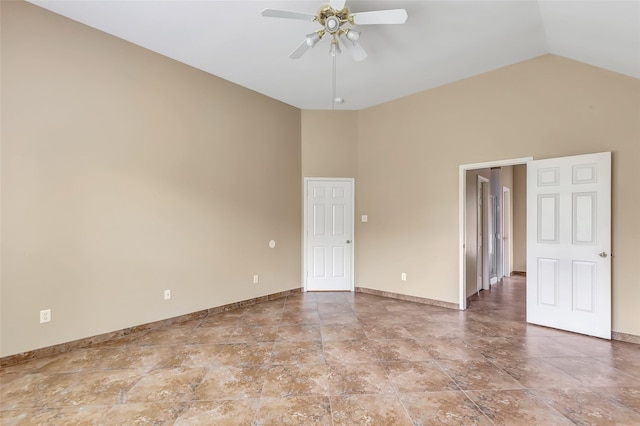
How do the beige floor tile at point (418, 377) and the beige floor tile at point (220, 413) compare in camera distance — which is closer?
the beige floor tile at point (220, 413)

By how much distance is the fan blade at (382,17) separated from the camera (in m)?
2.32

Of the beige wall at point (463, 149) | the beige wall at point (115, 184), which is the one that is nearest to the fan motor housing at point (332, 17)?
the beige wall at point (115, 184)

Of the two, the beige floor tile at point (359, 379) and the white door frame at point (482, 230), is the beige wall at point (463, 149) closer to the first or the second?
the white door frame at point (482, 230)

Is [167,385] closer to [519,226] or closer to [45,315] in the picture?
[45,315]

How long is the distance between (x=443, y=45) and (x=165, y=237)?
396 centimetres

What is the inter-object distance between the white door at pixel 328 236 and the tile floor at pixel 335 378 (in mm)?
1616

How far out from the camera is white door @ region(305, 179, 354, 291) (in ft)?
17.6

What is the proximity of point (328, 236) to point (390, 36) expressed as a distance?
3.24 metres

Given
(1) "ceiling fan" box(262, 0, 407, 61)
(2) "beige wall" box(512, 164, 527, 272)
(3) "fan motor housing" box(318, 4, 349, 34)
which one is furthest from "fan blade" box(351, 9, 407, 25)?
(2) "beige wall" box(512, 164, 527, 272)

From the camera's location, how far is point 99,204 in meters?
3.16

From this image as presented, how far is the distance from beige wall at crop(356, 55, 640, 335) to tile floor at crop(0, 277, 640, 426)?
109 cm

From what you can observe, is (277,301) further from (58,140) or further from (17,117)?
(17,117)

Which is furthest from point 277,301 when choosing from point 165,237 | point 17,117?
point 17,117

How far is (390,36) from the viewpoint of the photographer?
322cm
